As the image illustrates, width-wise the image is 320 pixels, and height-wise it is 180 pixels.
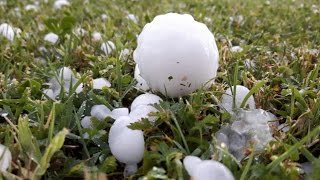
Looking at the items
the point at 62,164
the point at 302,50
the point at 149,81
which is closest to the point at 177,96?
the point at 149,81

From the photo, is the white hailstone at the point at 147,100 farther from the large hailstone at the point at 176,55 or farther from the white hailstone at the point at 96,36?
the white hailstone at the point at 96,36

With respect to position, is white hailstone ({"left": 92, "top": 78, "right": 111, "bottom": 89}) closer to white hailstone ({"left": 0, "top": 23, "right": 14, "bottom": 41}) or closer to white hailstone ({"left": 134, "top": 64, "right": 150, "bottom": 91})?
white hailstone ({"left": 134, "top": 64, "right": 150, "bottom": 91})

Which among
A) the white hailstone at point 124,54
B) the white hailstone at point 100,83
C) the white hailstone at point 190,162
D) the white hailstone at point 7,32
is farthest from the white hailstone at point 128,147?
the white hailstone at point 7,32

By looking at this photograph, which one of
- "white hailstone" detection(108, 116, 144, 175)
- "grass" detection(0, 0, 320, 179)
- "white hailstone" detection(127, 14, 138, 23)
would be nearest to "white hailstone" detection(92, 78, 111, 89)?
"grass" detection(0, 0, 320, 179)

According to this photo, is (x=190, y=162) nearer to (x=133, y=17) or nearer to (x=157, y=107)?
(x=157, y=107)

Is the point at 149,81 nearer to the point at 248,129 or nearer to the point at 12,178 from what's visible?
the point at 248,129

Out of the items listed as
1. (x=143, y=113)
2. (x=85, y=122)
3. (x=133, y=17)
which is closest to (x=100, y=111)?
(x=85, y=122)
